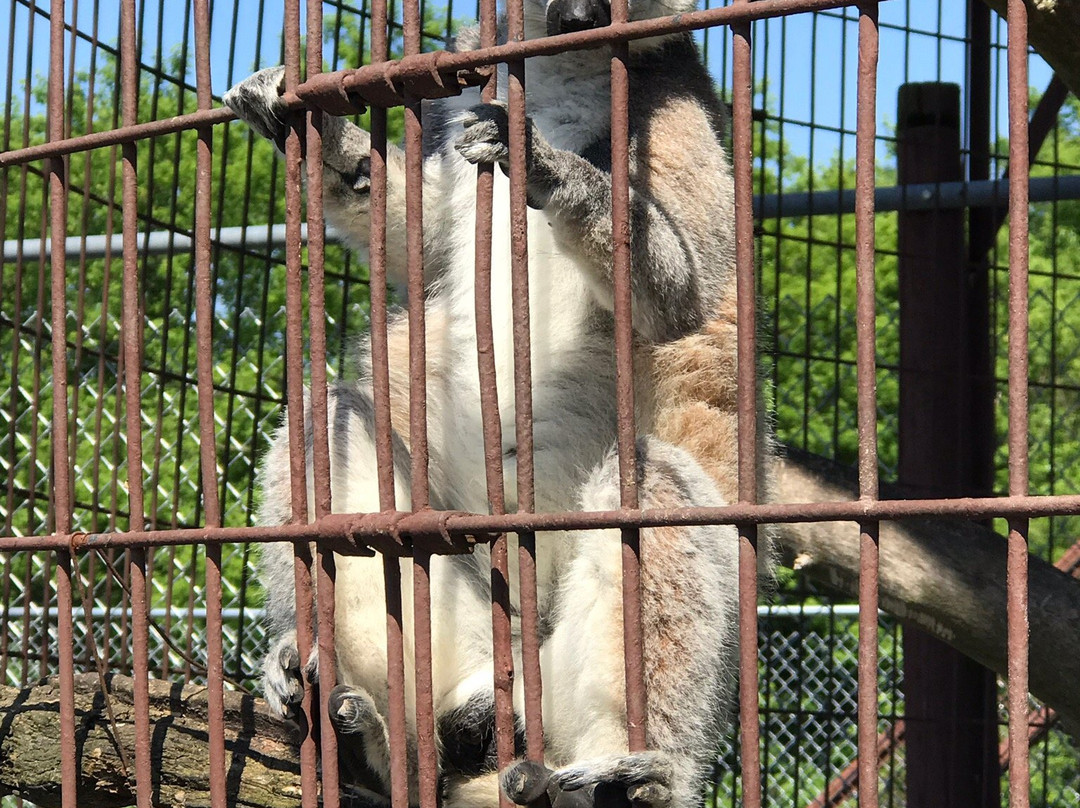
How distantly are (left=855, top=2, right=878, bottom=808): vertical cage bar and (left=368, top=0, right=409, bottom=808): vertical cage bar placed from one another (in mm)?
883

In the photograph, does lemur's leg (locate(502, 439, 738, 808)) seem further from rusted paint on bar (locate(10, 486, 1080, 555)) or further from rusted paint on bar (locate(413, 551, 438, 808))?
rusted paint on bar (locate(10, 486, 1080, 555))

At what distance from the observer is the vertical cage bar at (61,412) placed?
2.83m

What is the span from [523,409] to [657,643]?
74 centimetres

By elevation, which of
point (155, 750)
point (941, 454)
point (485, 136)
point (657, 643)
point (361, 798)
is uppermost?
point (485, 136)

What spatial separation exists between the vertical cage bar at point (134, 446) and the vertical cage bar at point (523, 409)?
3.00ft

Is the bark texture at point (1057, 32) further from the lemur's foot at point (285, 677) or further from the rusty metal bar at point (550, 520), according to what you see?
the lemur's foot at point (285, 677)

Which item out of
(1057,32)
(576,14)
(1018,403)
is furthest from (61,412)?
(1057,32)

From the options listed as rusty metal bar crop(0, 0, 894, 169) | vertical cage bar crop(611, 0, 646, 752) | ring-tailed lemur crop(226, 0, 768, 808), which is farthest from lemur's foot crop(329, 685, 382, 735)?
rusty metal bar crop(0, 0, 894, 169)

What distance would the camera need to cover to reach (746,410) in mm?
2127

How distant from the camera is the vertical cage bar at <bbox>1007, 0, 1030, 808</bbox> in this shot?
1.88 metres

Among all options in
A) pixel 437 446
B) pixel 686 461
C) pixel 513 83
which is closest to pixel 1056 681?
pixel 686 461

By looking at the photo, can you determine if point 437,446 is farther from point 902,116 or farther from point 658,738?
point 902,116

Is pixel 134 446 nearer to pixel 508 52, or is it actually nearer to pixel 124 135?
pixel 124 135

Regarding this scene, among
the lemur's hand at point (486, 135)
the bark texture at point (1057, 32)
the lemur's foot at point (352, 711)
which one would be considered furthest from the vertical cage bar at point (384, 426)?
the bark texture at point (1057, 32)
